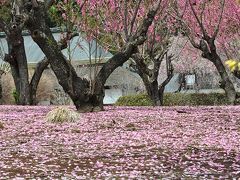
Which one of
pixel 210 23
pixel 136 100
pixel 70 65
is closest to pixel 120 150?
pixel 70 65

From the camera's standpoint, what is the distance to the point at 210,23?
20906 mm

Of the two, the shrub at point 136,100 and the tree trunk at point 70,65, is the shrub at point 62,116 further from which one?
the shrub at point 136,100

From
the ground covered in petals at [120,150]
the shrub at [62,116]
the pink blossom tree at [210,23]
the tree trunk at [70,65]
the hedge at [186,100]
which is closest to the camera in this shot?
the ground covered in petals at [120,150]

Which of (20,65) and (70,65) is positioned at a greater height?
(20,65)

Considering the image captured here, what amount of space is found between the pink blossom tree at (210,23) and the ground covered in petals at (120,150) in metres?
9.11

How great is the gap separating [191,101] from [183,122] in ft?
46.5

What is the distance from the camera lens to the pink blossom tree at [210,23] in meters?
19.0

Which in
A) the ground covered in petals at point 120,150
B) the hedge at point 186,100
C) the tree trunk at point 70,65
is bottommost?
the hedge at point 186,100

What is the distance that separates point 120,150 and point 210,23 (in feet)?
50.4

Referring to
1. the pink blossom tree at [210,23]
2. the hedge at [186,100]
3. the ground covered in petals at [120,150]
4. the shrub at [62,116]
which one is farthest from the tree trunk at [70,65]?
the hedge at [186,100]

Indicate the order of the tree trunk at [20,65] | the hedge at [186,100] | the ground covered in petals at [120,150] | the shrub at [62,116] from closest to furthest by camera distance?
the ground covered in petals at [120,150] < the shrub at [62,116] < the tree trunk at [20,65] < the hedge at [186,100]

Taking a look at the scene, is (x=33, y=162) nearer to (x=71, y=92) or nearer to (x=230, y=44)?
(x=71, y=92)

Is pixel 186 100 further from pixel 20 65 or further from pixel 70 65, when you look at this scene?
pixel 70 65

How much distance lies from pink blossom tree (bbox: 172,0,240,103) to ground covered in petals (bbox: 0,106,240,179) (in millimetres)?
9111
